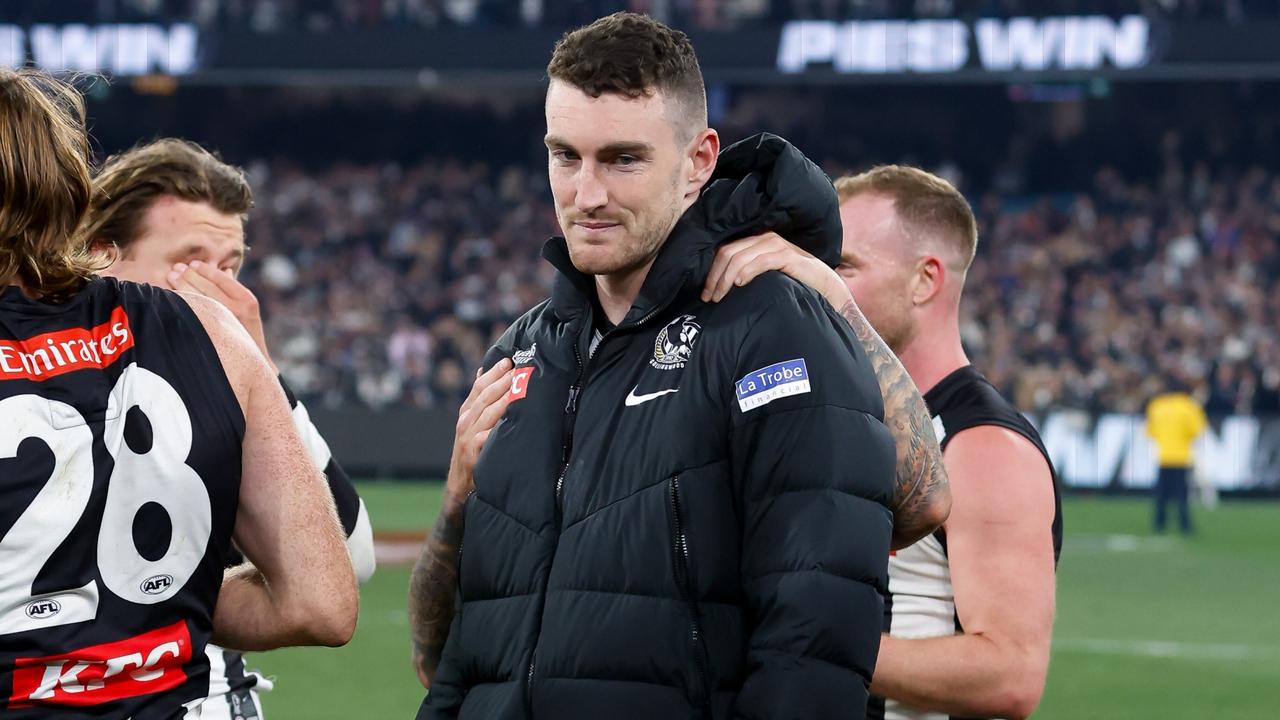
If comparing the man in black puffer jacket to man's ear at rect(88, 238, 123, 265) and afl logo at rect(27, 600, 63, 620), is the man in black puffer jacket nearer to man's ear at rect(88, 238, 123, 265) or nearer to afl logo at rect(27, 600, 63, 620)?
afl logo at rect(27, 600, 63, 620)

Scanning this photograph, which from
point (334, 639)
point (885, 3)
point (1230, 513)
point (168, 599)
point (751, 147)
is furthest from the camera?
point (885, 3)

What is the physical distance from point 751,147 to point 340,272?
27.9 meters

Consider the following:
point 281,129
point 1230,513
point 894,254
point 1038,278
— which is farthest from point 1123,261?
point 894,254

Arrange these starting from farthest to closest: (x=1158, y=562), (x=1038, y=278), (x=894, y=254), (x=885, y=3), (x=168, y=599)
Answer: (x=1038, y=278) < (x=885, y=3) < (x=1158, y=562) < (x=894, y=254) < (x=168, y=599)

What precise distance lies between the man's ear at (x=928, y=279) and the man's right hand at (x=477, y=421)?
4.42 ft

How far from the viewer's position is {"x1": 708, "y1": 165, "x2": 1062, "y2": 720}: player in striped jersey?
333 cm

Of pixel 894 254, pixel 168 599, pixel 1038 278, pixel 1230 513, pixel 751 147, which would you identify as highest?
pixel 751 147

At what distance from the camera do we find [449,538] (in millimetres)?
2963

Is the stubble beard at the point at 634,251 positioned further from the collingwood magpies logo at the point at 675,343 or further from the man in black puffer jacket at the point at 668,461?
the collingwood magpies logo at the point at 675,343

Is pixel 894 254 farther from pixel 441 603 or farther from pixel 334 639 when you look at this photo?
pixel 334 639

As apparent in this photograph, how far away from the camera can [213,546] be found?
2.47 meters

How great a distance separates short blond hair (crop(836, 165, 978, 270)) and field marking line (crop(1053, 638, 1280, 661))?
296 inches

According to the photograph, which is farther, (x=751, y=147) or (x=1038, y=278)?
(x=1038, y=278)

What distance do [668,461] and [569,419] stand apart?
264 mm
